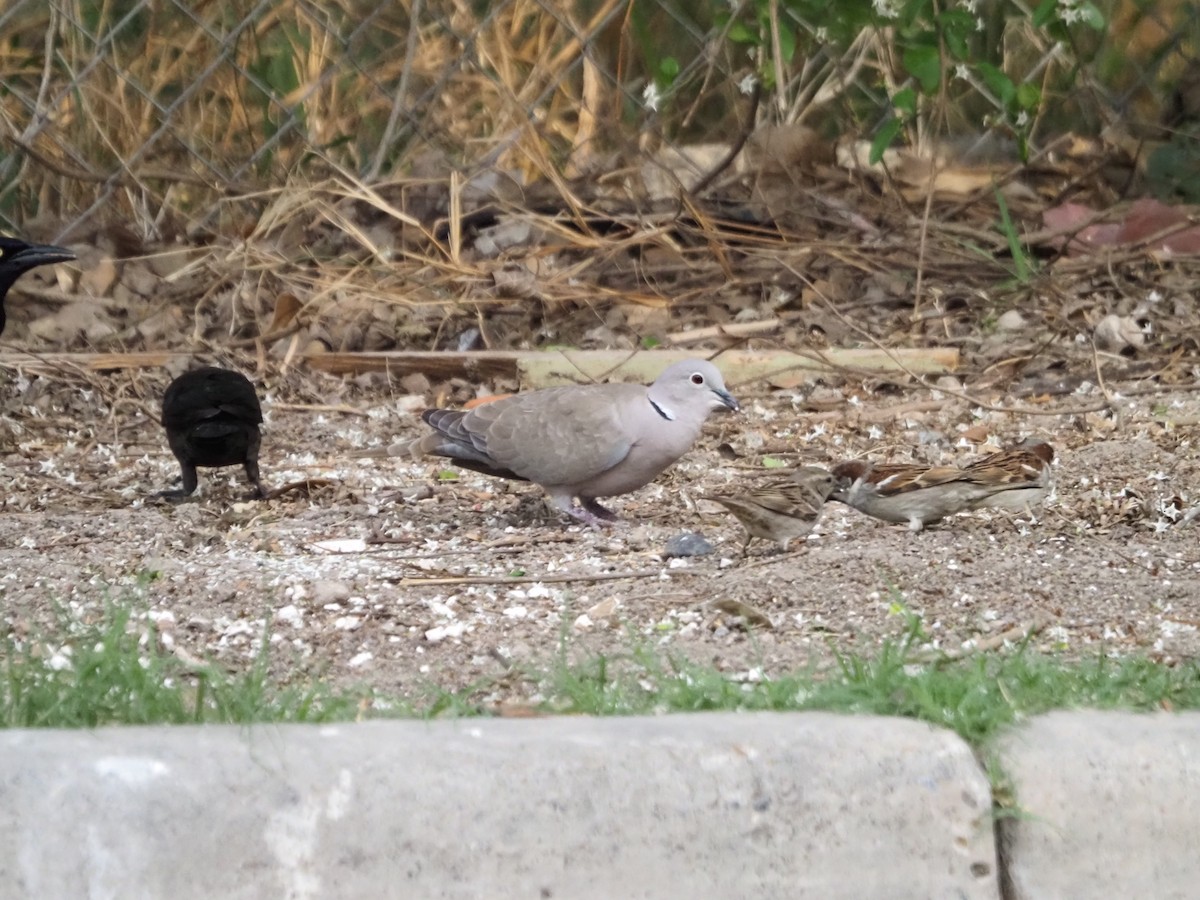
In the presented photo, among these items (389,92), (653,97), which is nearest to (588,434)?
(653,97)

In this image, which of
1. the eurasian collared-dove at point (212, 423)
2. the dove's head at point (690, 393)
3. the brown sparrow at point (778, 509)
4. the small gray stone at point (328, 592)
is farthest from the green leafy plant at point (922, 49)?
the small gray stone at point (328, 592)

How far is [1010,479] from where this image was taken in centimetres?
507

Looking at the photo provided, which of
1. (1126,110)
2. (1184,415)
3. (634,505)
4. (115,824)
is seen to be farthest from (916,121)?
(115,824)

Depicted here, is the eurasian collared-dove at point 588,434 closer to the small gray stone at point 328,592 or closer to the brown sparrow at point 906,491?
the brown sparrow at point 906,491

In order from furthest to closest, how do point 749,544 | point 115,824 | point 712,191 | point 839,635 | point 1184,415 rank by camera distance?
point 712,191 → point 1184,415 → point 749,544 → point 839,635 → point 115,824

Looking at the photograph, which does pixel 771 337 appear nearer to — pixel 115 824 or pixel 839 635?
pixel 839 635

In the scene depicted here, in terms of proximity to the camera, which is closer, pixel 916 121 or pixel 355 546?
pixel 355 546

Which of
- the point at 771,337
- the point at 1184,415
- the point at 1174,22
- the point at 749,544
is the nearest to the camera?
the point at 749,544

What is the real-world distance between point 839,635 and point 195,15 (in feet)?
21.6

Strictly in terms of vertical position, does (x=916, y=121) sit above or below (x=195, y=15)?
below

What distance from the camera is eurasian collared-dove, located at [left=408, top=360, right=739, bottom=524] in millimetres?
5504

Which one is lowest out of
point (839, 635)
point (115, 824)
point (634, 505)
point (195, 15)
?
point (634, 505)

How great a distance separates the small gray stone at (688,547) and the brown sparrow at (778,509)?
0.16 meters

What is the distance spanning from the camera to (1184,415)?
6.51m
